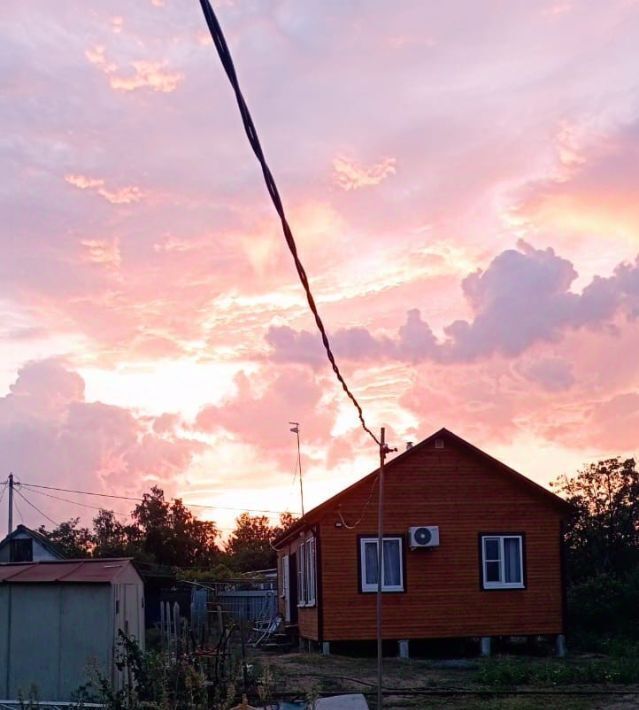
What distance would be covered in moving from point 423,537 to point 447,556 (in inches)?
35.0

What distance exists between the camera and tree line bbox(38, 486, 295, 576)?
175 ft

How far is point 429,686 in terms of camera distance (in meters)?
17.4

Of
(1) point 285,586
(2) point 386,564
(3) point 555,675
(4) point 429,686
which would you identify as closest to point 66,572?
(4) point 429,686

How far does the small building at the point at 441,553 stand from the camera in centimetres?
2264

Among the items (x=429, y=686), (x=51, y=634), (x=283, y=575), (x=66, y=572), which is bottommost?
(x=429, y=686)

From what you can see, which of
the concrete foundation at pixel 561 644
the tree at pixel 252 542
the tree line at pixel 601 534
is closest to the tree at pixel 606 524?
the tree line at pixel 601 534

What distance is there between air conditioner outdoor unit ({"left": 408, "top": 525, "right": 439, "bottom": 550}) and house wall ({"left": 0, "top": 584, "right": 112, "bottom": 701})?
10214 millimetres

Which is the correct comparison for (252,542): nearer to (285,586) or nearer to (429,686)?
(285,586)

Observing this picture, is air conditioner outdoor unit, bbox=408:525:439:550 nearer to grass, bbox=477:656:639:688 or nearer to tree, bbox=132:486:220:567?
grass, bbox=477:656:639:688

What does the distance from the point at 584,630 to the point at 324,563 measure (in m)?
8.77

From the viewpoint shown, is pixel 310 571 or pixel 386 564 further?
pixel 310 571

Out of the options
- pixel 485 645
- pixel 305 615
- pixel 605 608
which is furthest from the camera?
pixel 605 608

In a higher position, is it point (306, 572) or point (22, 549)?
point (22, 549)

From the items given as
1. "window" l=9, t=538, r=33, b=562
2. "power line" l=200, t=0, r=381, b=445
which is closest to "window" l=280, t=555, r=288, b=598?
"window" l=9, t=538, r=33, b=562
